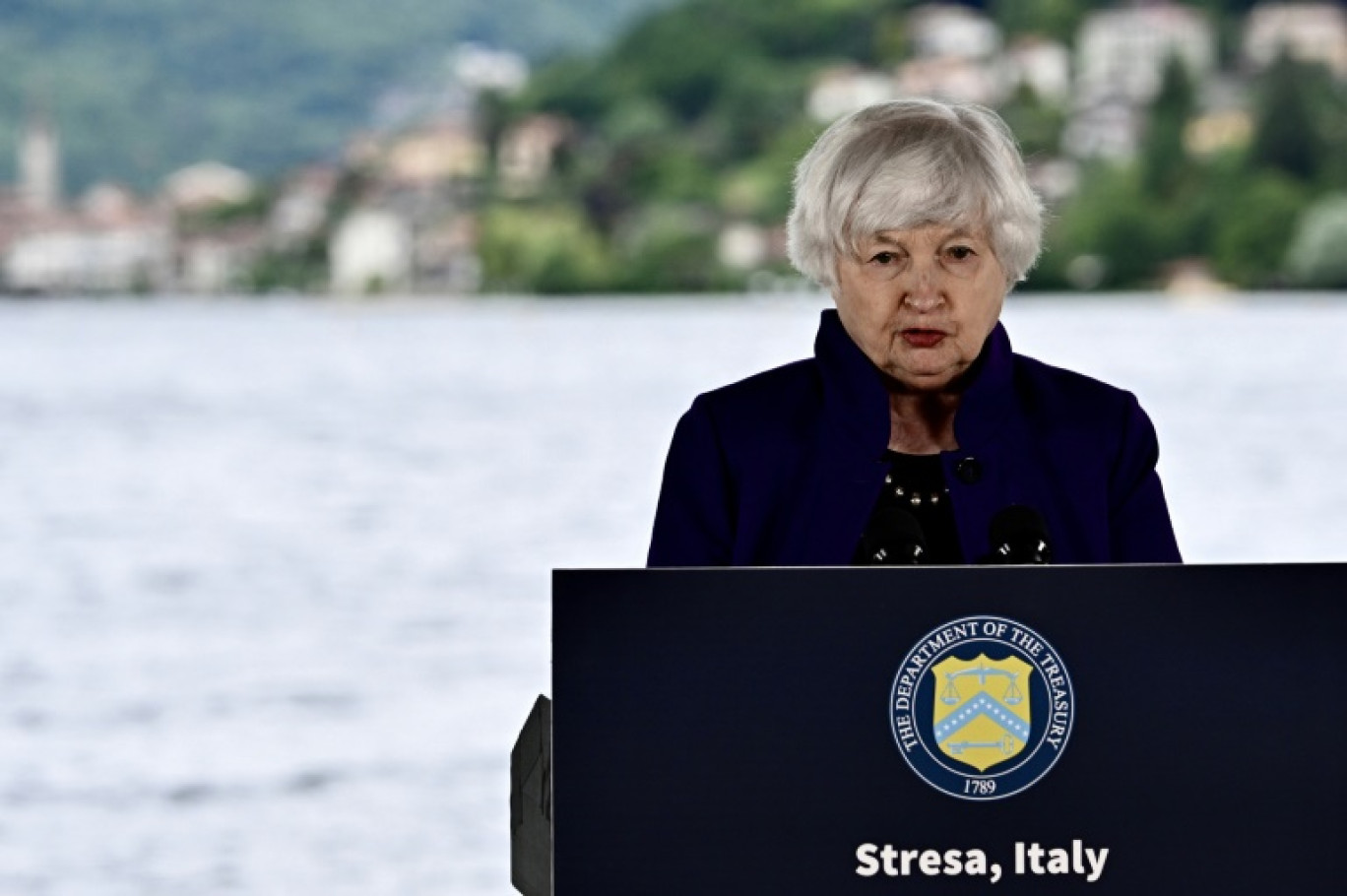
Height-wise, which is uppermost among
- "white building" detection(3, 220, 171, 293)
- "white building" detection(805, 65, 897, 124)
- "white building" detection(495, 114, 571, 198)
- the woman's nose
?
"white building" detection(805, 65, 897, 124)

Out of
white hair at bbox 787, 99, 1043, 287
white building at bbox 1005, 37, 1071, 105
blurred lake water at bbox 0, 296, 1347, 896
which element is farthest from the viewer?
white building at bbox 1005, 37, 1071, 105

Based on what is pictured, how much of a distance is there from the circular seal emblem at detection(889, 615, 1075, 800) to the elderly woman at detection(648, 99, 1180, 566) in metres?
0.40

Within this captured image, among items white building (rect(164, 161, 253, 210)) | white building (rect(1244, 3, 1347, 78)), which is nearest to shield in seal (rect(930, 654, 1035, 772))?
white building (rect(1244, 3, 1347, 78))

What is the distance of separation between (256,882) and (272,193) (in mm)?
74346

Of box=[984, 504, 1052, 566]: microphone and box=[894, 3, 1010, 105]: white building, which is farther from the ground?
box=[894, 3, 1010, 105]: white building

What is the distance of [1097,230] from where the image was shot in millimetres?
62844

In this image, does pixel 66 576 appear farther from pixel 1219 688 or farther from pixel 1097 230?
pixel 1097 230

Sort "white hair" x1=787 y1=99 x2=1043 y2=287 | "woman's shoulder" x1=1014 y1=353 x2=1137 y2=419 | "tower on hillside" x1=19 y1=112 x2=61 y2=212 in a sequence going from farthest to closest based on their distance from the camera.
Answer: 1. "tower on hillside" x1=19 y1=112 x2=61 y2=212
2. "woman's shoulder" x1=1014 y1=353 x2=1137 y2=419
3. "white hair" x1=787 y1=99 x2=1043 y2=287

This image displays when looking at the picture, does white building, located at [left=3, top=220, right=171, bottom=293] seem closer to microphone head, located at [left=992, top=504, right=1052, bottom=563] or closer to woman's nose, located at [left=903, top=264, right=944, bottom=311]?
woman's nose, located at [left=903, top=264, right=944, bottom=311]

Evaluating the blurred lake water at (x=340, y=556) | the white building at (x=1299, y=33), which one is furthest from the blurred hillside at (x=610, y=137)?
the blurred lake water at (x=340, y=556)

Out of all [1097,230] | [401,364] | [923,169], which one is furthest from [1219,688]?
[1097,230]

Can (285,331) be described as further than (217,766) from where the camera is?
Yes

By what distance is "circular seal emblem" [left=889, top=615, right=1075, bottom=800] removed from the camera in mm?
1904

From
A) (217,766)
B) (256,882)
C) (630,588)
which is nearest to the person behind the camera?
(630,588)
